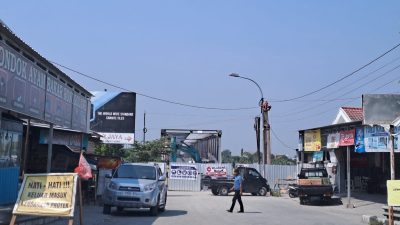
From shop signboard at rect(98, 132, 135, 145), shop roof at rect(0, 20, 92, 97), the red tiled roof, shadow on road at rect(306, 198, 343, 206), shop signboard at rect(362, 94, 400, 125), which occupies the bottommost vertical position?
shadow on road at rect(306, 198, 343, 206)

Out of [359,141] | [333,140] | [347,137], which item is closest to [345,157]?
[333,140]

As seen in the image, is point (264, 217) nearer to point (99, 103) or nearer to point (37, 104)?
point (37, 104)

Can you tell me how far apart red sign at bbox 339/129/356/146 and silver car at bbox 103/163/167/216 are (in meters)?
11.0

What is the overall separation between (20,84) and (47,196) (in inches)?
111

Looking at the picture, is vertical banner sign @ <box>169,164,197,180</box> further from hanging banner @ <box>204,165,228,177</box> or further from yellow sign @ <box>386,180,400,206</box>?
yellow sign @ <box>386,180,400,206</box>

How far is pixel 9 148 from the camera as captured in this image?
14.1 metres

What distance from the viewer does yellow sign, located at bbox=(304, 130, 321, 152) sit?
1292 inches

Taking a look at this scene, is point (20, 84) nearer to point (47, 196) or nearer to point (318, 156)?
point (47, 196)

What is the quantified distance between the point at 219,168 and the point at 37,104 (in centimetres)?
3149

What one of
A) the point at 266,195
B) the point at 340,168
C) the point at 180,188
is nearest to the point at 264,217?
the point at 340,168

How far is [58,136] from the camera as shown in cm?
2448

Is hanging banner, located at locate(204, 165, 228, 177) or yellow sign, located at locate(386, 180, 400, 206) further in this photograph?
hanging banner, located at locate(204, 165, 228, 177)

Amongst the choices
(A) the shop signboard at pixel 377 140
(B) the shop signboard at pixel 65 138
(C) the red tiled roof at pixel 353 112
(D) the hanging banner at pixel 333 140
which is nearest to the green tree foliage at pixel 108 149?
(C) the red tiled roof at pixel 353 112

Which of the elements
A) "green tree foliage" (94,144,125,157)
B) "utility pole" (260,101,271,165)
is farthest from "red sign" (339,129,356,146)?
"green tree foliage" (94,144,125,157)
